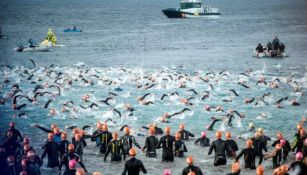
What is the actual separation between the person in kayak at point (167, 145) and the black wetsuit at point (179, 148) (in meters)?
0.23

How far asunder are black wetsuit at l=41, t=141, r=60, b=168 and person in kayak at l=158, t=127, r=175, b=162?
3633 mm

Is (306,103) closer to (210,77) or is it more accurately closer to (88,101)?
(210,77)

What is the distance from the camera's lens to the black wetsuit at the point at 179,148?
17.8 meters

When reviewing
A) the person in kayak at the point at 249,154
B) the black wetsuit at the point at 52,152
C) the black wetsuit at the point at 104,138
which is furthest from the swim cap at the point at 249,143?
the black wetsuit at the point at 52,152

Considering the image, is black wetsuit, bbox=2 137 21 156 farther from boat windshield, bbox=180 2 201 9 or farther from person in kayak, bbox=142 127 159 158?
boat windshield, bbox=180 2 201 9

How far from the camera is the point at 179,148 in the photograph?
18.1 m

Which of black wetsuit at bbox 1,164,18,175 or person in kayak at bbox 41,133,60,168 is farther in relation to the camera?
person in kayak at bbox 41,133,60,168

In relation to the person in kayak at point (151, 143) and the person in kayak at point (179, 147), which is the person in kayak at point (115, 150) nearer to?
the person in kayak at point (151, 143)

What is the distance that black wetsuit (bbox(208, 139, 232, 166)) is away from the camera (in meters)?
16.9

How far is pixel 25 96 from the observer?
32.1 metres

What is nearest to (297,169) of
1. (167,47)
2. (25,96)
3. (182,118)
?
(182,118)

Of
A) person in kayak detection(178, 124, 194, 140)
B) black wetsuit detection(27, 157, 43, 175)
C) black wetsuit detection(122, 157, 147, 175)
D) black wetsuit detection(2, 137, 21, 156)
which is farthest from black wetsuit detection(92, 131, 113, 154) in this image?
black wetsuit detection(27, 157, 43, 175)

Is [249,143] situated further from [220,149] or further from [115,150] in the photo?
→ [115,150]

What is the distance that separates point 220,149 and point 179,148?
5.81ft
